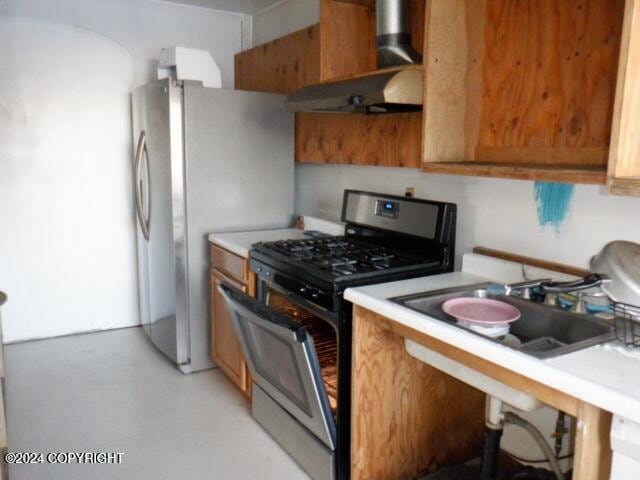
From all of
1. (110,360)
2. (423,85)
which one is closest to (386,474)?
(423,85)

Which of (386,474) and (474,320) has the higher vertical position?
(474,320)

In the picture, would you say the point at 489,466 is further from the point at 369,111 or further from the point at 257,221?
the point at 257,221

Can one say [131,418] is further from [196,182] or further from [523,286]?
[523,286]

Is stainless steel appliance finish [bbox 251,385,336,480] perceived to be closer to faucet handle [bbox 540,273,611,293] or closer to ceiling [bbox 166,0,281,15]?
faucet handle [bbox 540,273,611,293]

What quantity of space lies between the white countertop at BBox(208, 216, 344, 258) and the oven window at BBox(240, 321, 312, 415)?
1.80 feet

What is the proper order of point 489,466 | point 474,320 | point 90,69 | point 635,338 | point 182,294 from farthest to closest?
point 90,69
point 182,294
point 489,466
point 474,320
point 635,338

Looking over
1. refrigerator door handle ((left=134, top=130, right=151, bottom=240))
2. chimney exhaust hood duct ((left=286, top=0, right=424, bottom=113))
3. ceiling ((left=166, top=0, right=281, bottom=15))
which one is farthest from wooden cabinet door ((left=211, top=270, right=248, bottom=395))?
ceiling ((left=166, top=0, right=281, bottom=15))

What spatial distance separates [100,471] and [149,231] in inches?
61.0

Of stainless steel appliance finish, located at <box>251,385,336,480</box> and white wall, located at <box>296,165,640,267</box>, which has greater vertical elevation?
white wall, located at <box>296,165,640,267</box>

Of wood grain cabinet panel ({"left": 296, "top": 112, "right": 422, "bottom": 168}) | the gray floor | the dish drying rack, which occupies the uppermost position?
wood grain cabinet panel ({"left": 296, "top": 112, "right": 422, "bottom": 168})

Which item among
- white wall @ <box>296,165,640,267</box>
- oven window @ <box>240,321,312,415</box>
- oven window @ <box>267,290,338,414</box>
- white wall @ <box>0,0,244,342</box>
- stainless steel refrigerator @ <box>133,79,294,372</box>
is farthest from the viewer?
white wall @ <box>0,0,244,342</box>

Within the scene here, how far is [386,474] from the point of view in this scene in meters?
2.05

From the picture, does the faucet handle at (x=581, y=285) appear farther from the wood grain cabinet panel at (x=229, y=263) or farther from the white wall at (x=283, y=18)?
the white wall at (x=283, y=18)

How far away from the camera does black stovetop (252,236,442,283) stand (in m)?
2.09
